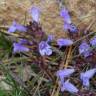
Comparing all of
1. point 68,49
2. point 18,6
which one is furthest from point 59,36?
point 18,6

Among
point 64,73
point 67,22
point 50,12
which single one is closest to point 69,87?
point 64,73

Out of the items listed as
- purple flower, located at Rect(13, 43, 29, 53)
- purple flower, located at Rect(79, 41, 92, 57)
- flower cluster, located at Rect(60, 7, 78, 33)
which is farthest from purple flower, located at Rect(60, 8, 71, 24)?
purple flower, located at Rect(13, 43, 29, 53)

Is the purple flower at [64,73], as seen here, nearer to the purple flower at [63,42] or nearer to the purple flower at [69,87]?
the purple flower at [69,87]

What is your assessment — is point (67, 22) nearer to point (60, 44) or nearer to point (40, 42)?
point (60, 44)

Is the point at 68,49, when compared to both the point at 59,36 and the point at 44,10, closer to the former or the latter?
the point at 59,36

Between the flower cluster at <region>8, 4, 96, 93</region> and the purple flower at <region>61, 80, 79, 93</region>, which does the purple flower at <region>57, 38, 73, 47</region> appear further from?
the purple flower at <region>61, 80, 79, 93</region>

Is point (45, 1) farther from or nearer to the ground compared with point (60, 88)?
farther from the ground

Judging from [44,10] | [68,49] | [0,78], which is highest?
[44,10]

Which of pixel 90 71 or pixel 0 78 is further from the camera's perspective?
pixel 0 78
